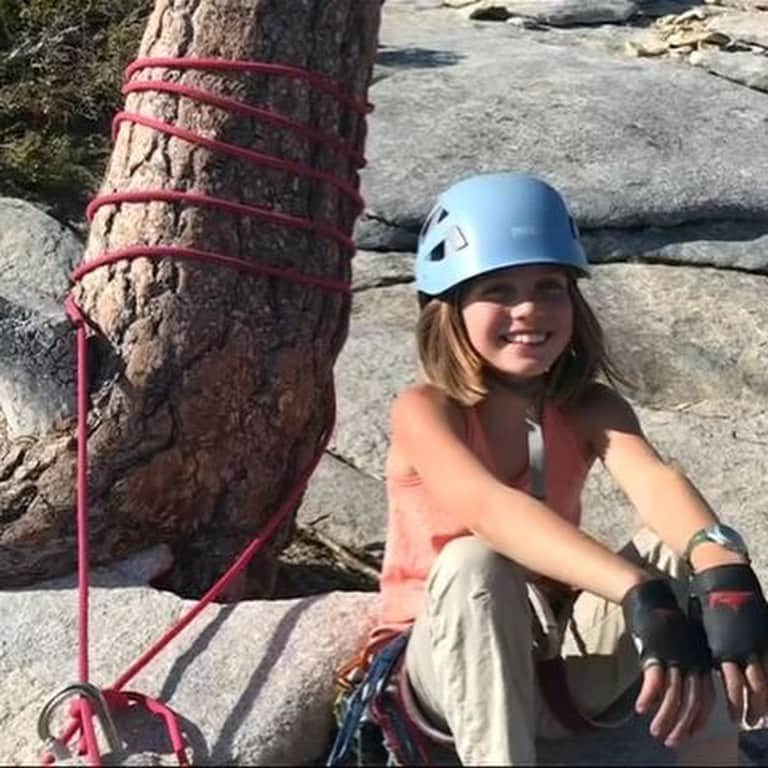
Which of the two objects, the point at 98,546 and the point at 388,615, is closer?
the point at 388,615

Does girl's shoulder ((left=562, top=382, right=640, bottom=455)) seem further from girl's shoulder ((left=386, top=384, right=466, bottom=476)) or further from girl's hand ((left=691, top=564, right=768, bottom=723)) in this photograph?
girl's hand ((left=691, top=564, right=768, bottom=723))

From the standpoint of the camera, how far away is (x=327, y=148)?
3.94 m

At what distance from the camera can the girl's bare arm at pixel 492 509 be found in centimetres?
276

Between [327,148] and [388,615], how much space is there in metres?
1.12

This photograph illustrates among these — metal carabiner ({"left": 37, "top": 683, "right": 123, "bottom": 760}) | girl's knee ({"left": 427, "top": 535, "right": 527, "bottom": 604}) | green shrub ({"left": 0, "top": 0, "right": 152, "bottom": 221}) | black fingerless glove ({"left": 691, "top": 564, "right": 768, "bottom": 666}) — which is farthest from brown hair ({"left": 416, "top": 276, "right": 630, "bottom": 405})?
green shrub ({"left": 0, "top": 0, "right": 152, "bottom": 221})

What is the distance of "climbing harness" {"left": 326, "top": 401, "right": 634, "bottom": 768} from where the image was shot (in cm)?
274

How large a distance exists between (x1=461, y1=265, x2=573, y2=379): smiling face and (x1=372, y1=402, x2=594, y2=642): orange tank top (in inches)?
6.6

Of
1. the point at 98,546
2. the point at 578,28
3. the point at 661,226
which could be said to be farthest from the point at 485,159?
the point at 98,546

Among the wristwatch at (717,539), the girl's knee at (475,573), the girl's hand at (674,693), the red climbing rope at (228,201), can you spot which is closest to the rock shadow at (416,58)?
the red climbing rope at (228,201)

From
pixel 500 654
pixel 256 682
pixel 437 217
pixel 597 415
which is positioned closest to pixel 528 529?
pixel 500 654

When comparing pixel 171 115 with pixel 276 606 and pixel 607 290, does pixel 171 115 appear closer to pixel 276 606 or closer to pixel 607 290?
pixel 276 606

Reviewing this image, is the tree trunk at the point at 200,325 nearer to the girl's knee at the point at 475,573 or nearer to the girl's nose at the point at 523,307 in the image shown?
the girl's nose at the point at 523,307

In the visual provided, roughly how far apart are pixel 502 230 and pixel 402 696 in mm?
775

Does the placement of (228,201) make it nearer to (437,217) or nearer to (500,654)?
(437,217)
